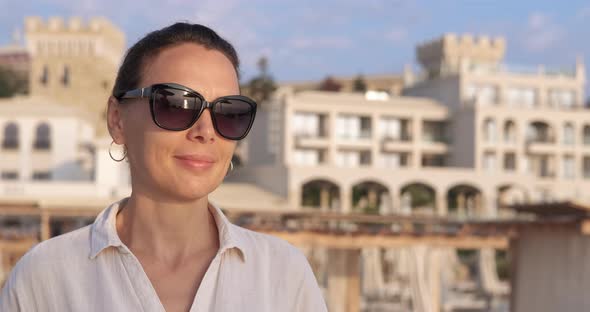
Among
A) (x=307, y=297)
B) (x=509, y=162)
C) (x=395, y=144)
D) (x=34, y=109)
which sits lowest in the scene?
(x=307, y=297)

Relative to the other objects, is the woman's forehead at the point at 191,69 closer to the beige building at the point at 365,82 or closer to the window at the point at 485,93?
the window at the point at 485,93

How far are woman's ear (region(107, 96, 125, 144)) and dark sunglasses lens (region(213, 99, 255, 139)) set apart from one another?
26 cm

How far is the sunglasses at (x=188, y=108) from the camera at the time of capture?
2238mm

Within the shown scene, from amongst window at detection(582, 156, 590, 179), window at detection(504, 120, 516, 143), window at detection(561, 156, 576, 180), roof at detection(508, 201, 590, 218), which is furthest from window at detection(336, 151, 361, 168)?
roof at detection(508, 201, 590, 218)

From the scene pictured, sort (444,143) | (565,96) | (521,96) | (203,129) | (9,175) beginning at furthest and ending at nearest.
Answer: (565,96) → (521,96) → (444,143) → (9,175) → (203,129)

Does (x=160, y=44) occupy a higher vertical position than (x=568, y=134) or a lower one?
lower

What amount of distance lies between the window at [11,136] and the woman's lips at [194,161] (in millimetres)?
48611

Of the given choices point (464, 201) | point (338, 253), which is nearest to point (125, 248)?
point (338, 253)

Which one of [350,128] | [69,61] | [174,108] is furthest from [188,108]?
[69,61]

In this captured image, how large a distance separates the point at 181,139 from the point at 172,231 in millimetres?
228

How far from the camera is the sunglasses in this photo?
2238mm

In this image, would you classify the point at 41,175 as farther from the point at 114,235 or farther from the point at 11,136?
the point at 114,235

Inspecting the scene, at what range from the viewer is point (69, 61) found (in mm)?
84000

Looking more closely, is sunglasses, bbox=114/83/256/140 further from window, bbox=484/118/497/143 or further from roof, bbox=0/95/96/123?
window, bbox=484/118/497/143
